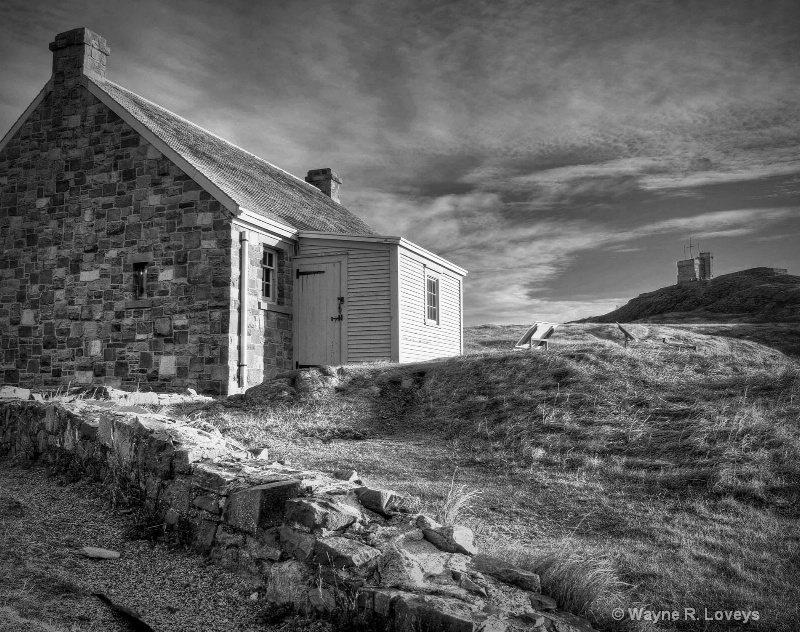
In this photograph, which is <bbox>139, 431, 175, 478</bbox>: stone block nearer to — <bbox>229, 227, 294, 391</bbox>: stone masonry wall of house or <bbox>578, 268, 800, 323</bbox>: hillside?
<bbox>229, 227, 294, 391</bbox>: stone masonry wall of house

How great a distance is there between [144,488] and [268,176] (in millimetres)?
18103

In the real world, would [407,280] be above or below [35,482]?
above

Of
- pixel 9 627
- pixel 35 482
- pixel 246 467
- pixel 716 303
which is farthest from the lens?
pixel 716 303


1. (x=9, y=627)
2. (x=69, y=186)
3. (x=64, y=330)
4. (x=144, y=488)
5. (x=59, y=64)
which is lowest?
(x=9, y=627)

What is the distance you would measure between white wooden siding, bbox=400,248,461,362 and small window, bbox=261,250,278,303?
11.0 feet

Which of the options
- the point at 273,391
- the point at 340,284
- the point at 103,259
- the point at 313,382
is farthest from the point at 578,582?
the point at 103,259

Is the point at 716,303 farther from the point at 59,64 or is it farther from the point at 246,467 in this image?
the point at 246,467

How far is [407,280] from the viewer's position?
60.0 ft

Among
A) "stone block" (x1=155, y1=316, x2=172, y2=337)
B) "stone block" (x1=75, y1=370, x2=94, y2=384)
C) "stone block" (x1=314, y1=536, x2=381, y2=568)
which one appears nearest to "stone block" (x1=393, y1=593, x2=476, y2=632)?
"stone block" (x1=314, y1=536, x2=381, y2=568)

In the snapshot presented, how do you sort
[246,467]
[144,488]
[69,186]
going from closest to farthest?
[246,467], [144,488], [69,186]

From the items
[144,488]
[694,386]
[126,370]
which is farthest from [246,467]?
[126,370]

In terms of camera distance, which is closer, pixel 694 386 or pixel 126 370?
pixel 694 386

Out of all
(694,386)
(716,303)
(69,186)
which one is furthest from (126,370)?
(716,303)

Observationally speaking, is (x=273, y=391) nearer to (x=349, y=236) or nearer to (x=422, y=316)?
(x=349, y=236)
